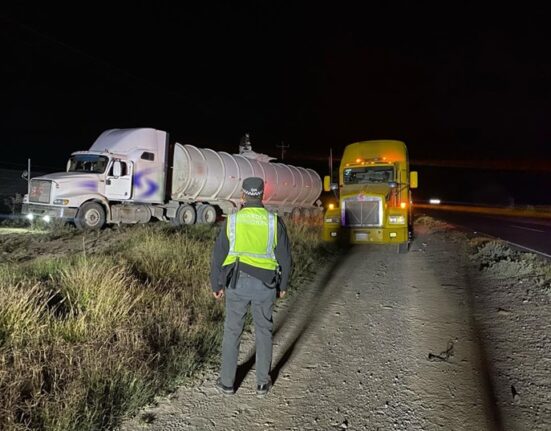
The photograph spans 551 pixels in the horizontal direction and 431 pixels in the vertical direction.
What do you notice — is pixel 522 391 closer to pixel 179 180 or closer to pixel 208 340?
pixel 208 340

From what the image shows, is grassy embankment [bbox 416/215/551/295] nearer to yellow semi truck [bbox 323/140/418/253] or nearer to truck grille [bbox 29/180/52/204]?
yellow semi truck [bbox 323/140/418/253]

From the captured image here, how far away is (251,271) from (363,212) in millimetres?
7705

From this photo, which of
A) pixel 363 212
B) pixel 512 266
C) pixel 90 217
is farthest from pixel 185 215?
pixel 512 266

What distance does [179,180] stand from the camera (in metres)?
14.9

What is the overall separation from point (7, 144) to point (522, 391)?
6581 centimetres

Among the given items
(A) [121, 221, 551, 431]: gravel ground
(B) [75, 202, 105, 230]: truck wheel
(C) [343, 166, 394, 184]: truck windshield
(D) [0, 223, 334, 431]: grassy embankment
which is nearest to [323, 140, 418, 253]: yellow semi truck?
(C) [343, 166, 394, 184]: truck windshield

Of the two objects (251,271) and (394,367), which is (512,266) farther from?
(251,271)

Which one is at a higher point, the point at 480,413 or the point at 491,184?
the point at 491,184

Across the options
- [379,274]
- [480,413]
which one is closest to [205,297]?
[480,413]

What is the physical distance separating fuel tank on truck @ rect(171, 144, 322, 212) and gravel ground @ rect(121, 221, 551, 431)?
31.6ft

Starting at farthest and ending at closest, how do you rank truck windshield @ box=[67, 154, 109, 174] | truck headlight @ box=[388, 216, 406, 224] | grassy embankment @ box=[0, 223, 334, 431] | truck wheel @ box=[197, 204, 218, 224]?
truck wheel @ box=[197, 204, 218, 224] → truck windshield @ box=[67, 154, 109, 174] → truck headlight @ box=[388, 216, 406, 224] → grassy embankment @ box=[0, 223, 334, 431]

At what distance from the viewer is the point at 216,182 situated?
16.1m

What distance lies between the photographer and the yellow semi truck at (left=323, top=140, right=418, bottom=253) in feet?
33.4

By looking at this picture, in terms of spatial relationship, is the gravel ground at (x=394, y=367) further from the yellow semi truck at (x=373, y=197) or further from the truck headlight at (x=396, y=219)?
the yellow semi truck at (x=373, y=197)
